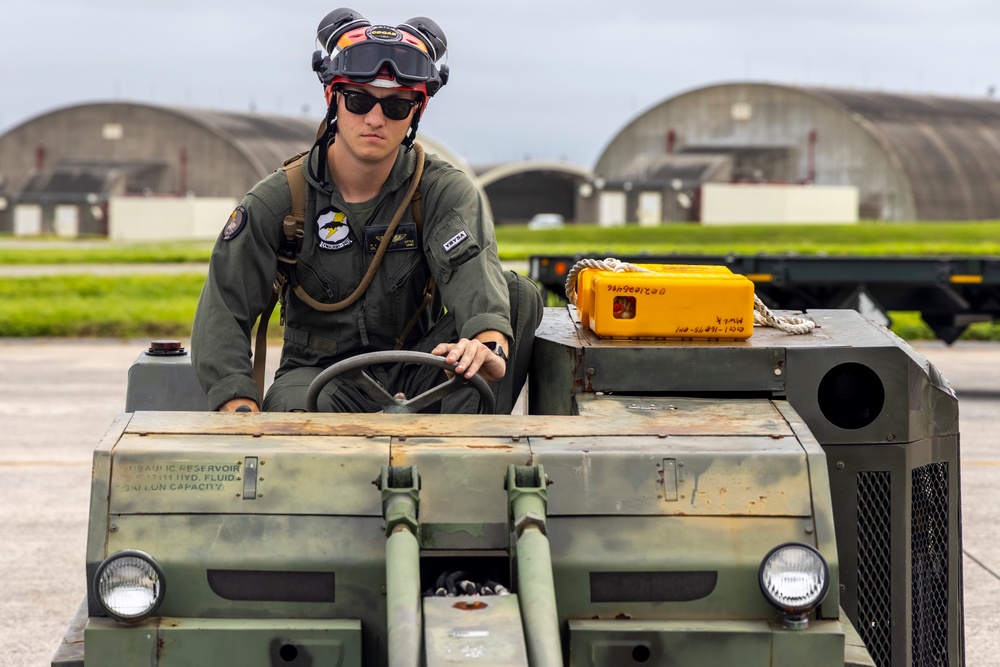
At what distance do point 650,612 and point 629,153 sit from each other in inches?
2572

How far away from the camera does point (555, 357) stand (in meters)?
4.44

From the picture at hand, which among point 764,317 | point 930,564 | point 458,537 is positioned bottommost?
point 930,564

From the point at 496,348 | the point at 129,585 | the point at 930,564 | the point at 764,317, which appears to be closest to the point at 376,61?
the point at 496,348

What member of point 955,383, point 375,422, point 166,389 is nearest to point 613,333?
point 375,422

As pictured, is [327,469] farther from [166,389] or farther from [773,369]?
[166,389]

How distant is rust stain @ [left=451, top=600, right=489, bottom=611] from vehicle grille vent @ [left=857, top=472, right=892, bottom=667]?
4.72 feet

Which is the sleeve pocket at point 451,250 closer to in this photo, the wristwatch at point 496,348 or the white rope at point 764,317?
the wristwatch at point 496,348

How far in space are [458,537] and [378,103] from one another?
5.42 feet

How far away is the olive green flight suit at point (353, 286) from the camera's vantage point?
4.53 metres

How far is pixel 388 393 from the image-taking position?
436cm

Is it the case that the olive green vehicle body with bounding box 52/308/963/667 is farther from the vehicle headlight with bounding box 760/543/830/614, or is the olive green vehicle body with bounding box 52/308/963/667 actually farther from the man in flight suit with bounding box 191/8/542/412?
the man in flight suit with bounding box 191/8/542/412

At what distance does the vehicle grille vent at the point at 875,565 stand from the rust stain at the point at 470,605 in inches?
56.6

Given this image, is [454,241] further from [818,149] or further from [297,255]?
[818,149]

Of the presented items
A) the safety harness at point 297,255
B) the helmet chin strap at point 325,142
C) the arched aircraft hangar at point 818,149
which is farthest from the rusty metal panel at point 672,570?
the arched aircraft hangar at point 818,149
